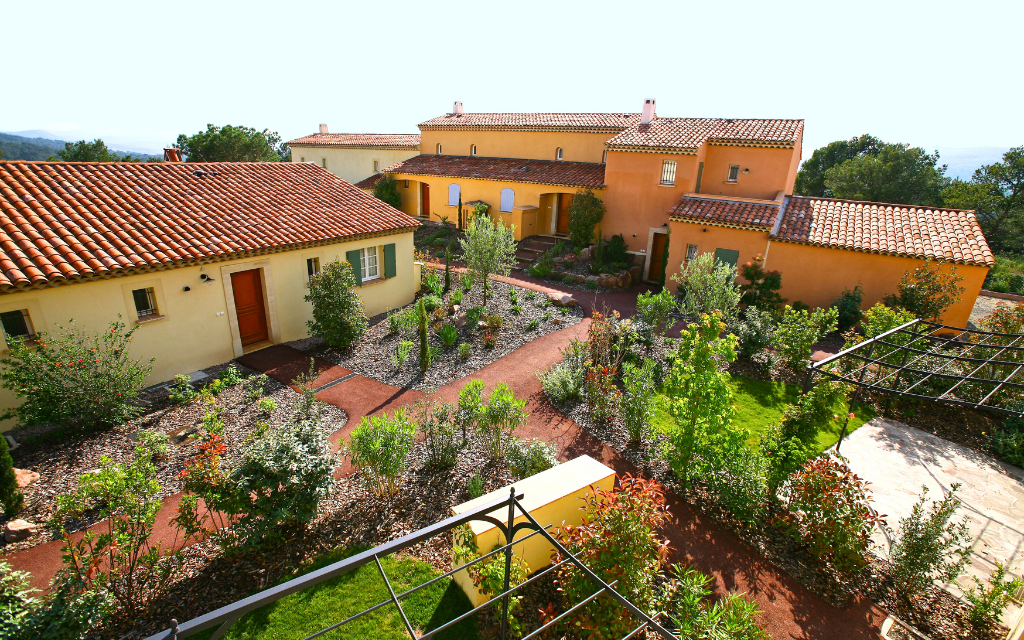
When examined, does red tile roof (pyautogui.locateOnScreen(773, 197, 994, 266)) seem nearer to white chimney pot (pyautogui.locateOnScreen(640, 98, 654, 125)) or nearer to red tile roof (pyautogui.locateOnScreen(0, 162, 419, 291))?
white chimney pot (pyautogui.locateOnScreen(640, 98, 654, 125))

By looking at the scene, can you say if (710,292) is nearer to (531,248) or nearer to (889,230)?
(889,230)

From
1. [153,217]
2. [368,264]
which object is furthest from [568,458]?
[153,217]

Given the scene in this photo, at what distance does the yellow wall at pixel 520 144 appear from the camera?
26.5m

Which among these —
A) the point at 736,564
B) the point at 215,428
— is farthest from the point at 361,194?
the point at 736,564

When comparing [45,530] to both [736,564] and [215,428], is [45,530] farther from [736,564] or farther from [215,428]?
[736,564]

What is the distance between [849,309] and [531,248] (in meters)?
14.0

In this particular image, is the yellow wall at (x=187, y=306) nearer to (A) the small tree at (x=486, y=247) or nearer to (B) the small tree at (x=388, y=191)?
(A) the small tree at (x=486, y=247)

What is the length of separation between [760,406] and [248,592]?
34.6ft

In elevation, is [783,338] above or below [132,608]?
above

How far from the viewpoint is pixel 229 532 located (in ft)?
20.9

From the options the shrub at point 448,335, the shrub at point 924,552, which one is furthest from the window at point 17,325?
the shrub at point 924,552

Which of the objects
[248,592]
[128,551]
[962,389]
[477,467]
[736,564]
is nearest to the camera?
[128,551]

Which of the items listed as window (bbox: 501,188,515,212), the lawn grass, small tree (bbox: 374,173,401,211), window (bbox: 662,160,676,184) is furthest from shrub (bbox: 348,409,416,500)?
small tree (bbox: 374,173,401,211)

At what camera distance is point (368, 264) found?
15.9 meters
